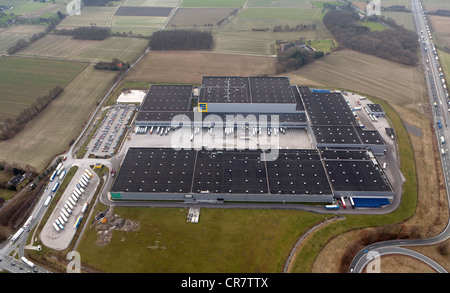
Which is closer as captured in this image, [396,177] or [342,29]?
[396,177]

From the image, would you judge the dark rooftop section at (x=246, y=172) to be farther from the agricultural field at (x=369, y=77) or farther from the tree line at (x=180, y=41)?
the tree line at (x=180, y=41)

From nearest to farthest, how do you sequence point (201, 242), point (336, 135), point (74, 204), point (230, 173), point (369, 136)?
point (201, 242), point (74, 204), point (230, 173), point (369, 136), point (336, 135)

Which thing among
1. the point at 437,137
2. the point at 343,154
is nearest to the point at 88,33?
the point at 343,154

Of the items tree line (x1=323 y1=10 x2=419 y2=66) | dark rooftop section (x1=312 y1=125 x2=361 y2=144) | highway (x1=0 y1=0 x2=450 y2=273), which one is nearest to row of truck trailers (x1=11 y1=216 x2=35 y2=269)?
highway (x1=0 y1=0 x2=450 y2=273)

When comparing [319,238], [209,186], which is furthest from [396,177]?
[209,186]

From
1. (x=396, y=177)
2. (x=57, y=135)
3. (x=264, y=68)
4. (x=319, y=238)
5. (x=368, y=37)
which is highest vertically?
(x=368, y=37)

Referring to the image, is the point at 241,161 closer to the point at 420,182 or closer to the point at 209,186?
the point at 209,186

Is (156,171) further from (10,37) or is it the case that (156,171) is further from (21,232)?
(10,37)
